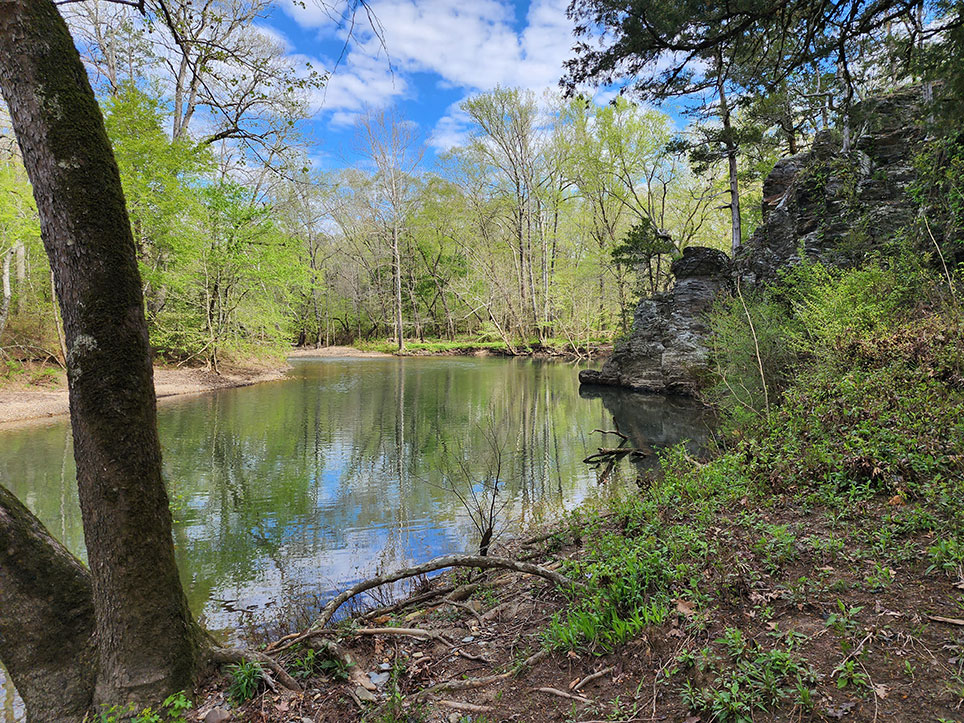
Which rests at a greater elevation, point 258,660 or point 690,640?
point 690,640

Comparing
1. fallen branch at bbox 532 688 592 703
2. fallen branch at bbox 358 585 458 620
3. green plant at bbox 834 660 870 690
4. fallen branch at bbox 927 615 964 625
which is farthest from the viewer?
fallen branch at bbox 358 585 458 620

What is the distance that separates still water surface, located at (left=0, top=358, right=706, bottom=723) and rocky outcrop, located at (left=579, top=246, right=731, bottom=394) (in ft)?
5.21

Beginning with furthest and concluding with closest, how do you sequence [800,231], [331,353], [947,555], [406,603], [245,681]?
[331,353] < [800,231] < [406,603] < [947,555] < [245,681]

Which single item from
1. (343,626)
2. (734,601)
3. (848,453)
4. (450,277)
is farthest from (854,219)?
(450,277)

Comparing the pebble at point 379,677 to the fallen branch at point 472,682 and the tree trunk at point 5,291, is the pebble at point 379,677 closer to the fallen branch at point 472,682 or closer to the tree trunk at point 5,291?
the fallen branch at point 472,682

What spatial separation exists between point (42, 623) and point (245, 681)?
1123 millimetres

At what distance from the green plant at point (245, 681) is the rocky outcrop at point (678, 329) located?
51.9 feet

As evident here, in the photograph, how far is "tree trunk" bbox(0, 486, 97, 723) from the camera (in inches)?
98.6

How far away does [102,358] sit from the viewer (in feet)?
7.86

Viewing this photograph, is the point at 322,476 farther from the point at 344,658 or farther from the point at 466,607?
the point at 344,658

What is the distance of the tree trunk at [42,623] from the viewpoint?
250 centimetres

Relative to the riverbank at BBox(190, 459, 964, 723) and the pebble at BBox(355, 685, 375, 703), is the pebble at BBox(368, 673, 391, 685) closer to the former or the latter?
the riverbank at BBox(190, 459, 964, 723)

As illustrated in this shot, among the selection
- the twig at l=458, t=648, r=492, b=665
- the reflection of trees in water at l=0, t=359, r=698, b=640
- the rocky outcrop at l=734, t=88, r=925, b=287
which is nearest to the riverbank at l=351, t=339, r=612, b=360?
the reflection of trees in water at l=0, t=359, r=698, b=640

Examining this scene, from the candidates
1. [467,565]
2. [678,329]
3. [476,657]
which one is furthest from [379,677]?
[678,329]
